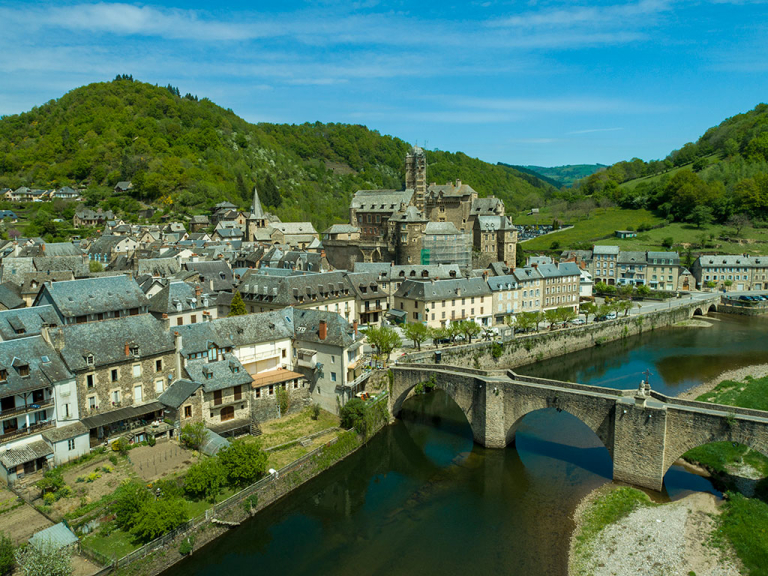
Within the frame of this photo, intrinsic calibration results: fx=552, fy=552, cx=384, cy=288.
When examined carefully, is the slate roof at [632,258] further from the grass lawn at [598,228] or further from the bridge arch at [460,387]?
the bridge arch at [460,387]

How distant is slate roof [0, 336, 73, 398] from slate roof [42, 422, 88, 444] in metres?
2.72

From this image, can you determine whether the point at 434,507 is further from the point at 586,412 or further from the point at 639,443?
the point at 639,443

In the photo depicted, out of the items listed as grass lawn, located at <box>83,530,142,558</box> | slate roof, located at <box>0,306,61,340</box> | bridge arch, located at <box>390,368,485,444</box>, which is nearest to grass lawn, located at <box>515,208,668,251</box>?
bridge arch, located at <box>390,368,485,444</box>

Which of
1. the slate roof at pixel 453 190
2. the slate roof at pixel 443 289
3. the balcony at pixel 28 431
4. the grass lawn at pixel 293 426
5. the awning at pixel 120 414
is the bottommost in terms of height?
the grass lawn at pixel 293 426

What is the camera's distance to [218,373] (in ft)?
122

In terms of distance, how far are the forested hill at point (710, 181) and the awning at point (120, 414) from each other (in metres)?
127

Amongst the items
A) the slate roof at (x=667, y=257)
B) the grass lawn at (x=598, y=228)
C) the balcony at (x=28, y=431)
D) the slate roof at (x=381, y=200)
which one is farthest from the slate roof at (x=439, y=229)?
the balcony at (x=28, y=431)

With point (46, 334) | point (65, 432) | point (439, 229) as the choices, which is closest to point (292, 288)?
point (46, 334)

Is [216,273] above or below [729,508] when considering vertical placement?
above

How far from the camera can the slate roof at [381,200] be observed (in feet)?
311

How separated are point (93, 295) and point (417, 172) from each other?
219 ft

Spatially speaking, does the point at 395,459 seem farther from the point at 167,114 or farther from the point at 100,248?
the point at 167,114

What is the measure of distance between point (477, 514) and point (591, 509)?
20.1 ft

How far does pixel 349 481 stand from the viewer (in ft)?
114
